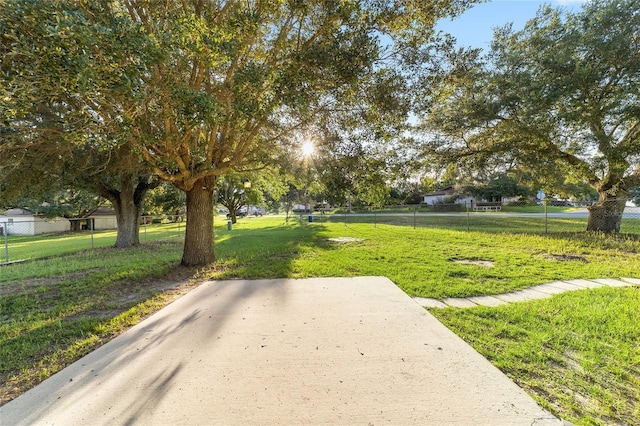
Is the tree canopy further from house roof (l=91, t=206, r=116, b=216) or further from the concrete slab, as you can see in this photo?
house roof (l=91, t=206, r=116, b=216)

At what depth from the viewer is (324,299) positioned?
437 cm

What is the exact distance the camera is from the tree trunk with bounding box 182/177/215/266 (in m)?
7.10

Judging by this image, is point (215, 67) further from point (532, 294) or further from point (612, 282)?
point (612, 282)

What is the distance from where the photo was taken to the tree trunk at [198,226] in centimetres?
710

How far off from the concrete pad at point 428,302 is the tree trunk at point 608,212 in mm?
11669

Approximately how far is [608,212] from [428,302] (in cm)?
1213

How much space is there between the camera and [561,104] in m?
9.48

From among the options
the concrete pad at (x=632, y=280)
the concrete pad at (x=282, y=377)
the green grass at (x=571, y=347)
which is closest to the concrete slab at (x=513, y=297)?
the green grass at (x=571, y=347)

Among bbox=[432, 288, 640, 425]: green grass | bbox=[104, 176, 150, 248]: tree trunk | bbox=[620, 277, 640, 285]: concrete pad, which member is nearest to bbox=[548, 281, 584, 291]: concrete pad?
bbox=[432, 288, 640, 425]: green grass

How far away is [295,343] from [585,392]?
94.7 inches

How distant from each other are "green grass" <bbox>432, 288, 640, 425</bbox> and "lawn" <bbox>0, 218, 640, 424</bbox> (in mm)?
10

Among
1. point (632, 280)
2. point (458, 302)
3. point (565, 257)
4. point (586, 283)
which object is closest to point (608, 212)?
point (565, 257)

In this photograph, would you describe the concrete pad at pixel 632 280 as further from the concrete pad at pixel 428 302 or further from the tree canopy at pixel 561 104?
the tree canopy at pixel 561 104

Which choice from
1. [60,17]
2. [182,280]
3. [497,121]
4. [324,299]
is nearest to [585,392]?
[324,299]
